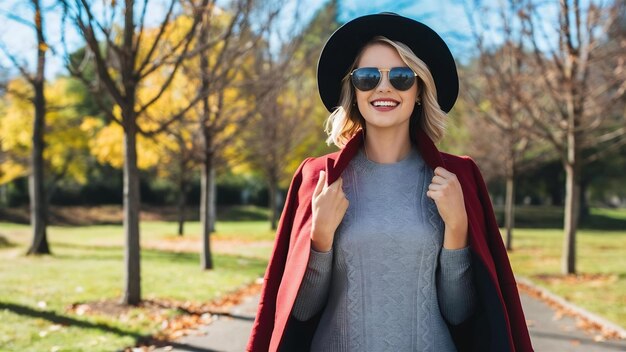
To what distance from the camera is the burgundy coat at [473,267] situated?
212 cm

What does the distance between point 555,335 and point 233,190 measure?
1453 inches

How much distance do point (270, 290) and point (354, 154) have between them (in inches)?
23.4

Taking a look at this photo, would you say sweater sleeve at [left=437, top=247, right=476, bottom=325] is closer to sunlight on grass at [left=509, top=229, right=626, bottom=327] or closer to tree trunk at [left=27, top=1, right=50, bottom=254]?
sunlight on grass at [left=509, top=229, right=626, bottom=327]

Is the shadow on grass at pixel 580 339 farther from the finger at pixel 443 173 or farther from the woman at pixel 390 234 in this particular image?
the finger at pixel 443 173

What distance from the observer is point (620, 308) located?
901 centimetres

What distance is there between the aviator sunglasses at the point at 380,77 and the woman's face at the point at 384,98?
16 millimetres

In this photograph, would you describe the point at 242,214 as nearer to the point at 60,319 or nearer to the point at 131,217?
the point at 131,217

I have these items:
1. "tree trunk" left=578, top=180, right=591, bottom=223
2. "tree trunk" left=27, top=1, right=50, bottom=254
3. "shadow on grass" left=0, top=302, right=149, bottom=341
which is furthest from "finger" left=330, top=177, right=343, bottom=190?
"tree trunk" left=578, top=180, right=591, bottom=223

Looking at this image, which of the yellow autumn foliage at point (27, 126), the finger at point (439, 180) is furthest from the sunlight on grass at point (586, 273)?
the yellow autumn foliage at point (27, 126)

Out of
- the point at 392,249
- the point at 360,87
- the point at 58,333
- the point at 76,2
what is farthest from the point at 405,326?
the point at 76,2

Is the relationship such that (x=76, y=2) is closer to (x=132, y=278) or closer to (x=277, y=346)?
(x=132, y=278)

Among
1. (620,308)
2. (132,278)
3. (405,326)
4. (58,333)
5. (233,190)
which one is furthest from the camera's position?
(233,190)

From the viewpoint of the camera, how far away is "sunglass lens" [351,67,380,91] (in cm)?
226

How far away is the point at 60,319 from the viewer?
7.20 meters
